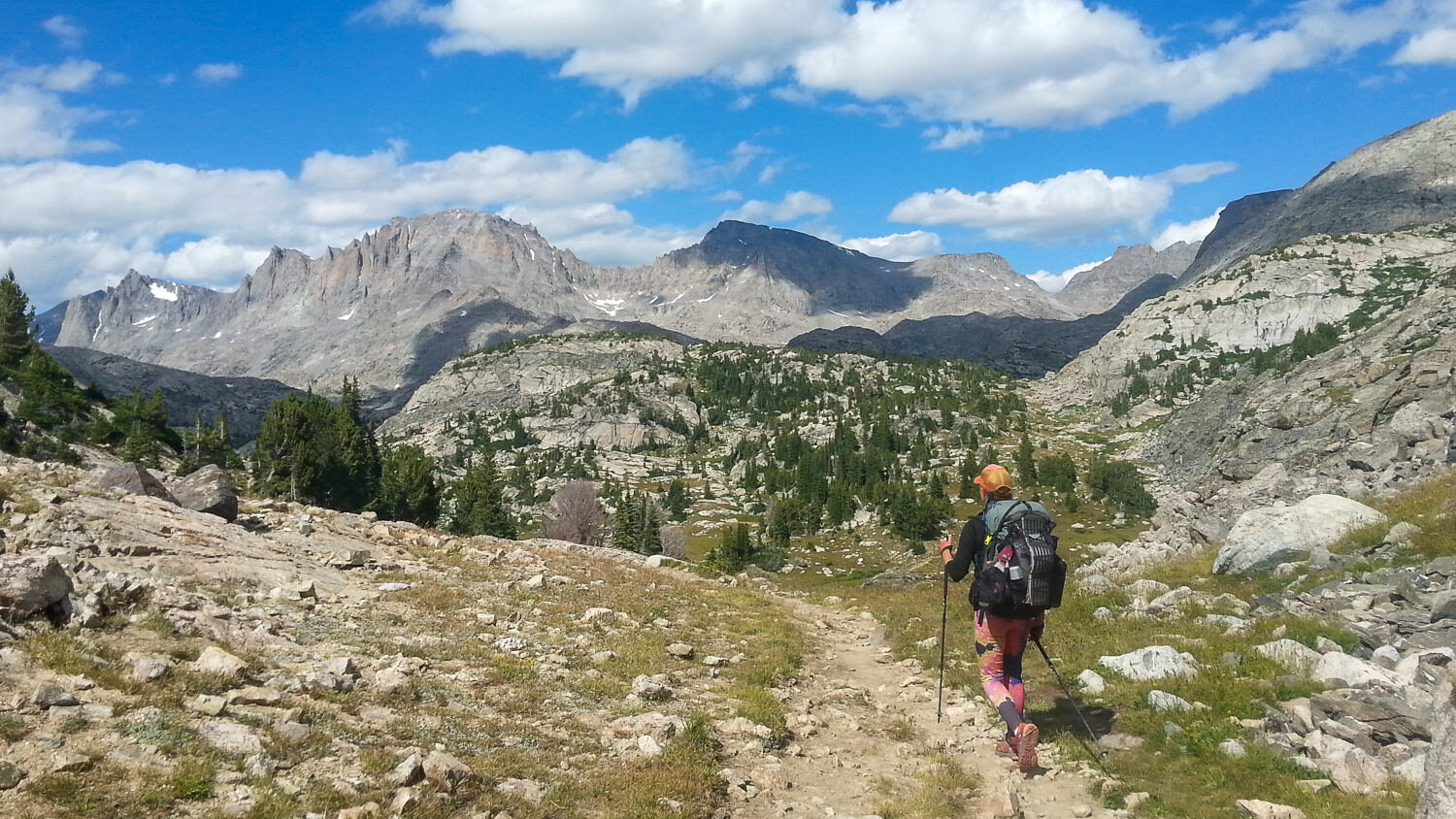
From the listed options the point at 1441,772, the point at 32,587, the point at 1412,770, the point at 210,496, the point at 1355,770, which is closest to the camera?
the point at 1441,772

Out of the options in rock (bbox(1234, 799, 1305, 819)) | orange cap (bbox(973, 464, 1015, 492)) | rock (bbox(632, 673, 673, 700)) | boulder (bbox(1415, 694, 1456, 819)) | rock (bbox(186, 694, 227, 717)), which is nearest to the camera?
boulder (bbox(1415, 694, 1456, 819))

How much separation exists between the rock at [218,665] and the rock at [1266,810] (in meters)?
13.0

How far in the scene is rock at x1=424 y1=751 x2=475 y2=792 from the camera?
8.52 metres

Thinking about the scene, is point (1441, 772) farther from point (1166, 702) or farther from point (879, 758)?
point (879, 758)

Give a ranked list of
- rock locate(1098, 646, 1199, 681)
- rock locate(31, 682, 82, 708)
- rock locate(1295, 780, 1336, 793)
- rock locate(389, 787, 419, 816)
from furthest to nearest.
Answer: rock locate(1098, 646, 1199, 681), rock locate(1295, 780, 1336, 793), rock locate(31, 682, 82, 708), rock locate(389, 787, 419, 816)

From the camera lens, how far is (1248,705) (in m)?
11.2

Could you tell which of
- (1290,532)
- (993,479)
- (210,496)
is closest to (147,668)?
(993,479)

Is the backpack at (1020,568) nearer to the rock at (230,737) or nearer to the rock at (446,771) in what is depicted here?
the rock at (446,771)

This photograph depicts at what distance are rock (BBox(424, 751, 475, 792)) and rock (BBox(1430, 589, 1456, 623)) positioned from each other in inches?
597

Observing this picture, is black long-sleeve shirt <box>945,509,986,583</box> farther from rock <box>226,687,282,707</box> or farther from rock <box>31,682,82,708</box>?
rock <box>31,682,82,708</box>

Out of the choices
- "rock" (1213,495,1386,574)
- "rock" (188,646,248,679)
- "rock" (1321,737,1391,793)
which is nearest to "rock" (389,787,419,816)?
"rock" (188,646,248,679)

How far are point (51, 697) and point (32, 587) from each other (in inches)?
120

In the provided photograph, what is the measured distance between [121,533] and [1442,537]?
95.8 ft

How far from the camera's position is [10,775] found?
6789mm
